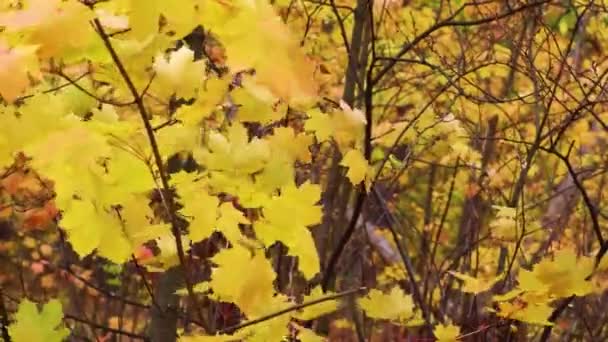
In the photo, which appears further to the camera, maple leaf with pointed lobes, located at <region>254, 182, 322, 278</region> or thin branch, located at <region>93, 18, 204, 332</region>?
maple leaf with pointed lobes, located at <region>254, 182, 322, 278</region>

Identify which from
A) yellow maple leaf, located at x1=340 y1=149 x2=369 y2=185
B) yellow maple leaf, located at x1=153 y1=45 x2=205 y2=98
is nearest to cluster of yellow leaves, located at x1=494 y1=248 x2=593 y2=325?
yellow maple leaf, located at x1=340 y1=149 x2=369 y2=185

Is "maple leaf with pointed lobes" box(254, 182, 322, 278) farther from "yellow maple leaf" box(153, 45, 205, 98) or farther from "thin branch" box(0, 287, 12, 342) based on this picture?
"thin branch" box(0, 287, 12, 342)

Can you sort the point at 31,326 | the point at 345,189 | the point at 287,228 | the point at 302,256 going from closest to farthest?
the point at 287,228 → the point at 302,256 → the point at 31,326 → the point at 345,189

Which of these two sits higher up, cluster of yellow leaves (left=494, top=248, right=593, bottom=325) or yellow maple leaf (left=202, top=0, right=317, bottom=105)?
yellow maple leaf (left=202, top=0, right=317, bottom=105)

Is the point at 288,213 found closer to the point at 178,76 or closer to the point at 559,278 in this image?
the point at 178,76

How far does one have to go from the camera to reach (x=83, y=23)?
101cm

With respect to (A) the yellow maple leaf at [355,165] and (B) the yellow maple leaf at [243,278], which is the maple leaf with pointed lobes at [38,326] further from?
(A) the yellow maple leaf at [355,165]

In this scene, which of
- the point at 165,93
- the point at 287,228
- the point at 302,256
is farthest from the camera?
the point at 302,256

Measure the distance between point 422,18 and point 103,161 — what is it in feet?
13.6

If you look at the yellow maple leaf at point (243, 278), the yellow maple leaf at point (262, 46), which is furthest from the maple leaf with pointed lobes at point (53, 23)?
the yellow maple leaf at point (243, 278)

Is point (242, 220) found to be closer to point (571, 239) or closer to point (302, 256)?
point (302, 256)

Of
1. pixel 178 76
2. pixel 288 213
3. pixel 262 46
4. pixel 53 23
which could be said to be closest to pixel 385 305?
pixel 288 213

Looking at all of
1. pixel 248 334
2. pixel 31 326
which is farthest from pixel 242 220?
pixel 31 326

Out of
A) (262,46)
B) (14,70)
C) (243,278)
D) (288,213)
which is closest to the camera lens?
(14,70)
